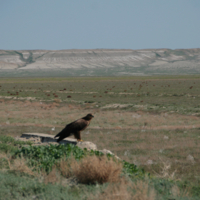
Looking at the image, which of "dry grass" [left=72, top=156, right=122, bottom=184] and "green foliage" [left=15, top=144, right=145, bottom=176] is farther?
"green foliage" [left=15, top=144, right=145, bottom=176]

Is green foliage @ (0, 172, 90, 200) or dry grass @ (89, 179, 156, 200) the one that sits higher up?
dry grass @ (89, 179, 156, 200)

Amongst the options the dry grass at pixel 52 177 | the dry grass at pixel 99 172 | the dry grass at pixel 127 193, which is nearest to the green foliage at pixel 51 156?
the dry grass at pixel 52 177

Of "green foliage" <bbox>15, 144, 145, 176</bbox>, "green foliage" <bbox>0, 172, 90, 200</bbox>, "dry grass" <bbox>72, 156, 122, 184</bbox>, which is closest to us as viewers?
"green foliage" <bbox>0, 172, 90, 200</bbox>

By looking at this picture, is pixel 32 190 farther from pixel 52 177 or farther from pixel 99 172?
pixel 99 172

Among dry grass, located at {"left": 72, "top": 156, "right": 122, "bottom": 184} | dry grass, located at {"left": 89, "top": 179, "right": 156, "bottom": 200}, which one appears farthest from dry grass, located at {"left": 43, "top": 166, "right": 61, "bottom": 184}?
dry grass, located at {"left": 89, "top": 179, "right": 156, "bottom": 200}

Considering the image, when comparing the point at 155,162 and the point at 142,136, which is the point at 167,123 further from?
the point at 155,162

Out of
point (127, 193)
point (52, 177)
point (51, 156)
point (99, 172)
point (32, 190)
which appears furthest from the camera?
point (51, 156)

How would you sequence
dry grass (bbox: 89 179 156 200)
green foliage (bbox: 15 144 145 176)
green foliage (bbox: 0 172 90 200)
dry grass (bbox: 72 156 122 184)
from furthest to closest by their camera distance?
green foliage (bbox: 15 144 145 176) < dry grass (bbox: 72 156 122 184) < green foliage (bbox: 0 172 90 200) < dry grass (bbox: 89 179 156 200)

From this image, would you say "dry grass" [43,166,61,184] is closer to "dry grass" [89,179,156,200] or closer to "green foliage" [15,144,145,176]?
"green foliage" [15,144,145,176]

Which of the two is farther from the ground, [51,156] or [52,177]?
[51,156]

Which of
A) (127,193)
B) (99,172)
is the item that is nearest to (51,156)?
(99,172)

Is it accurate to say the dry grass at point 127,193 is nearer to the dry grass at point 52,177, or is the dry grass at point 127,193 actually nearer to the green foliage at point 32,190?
the green foliage at point 32,190

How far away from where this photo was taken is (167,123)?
22375mm

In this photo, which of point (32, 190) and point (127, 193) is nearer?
point (127, 193)
